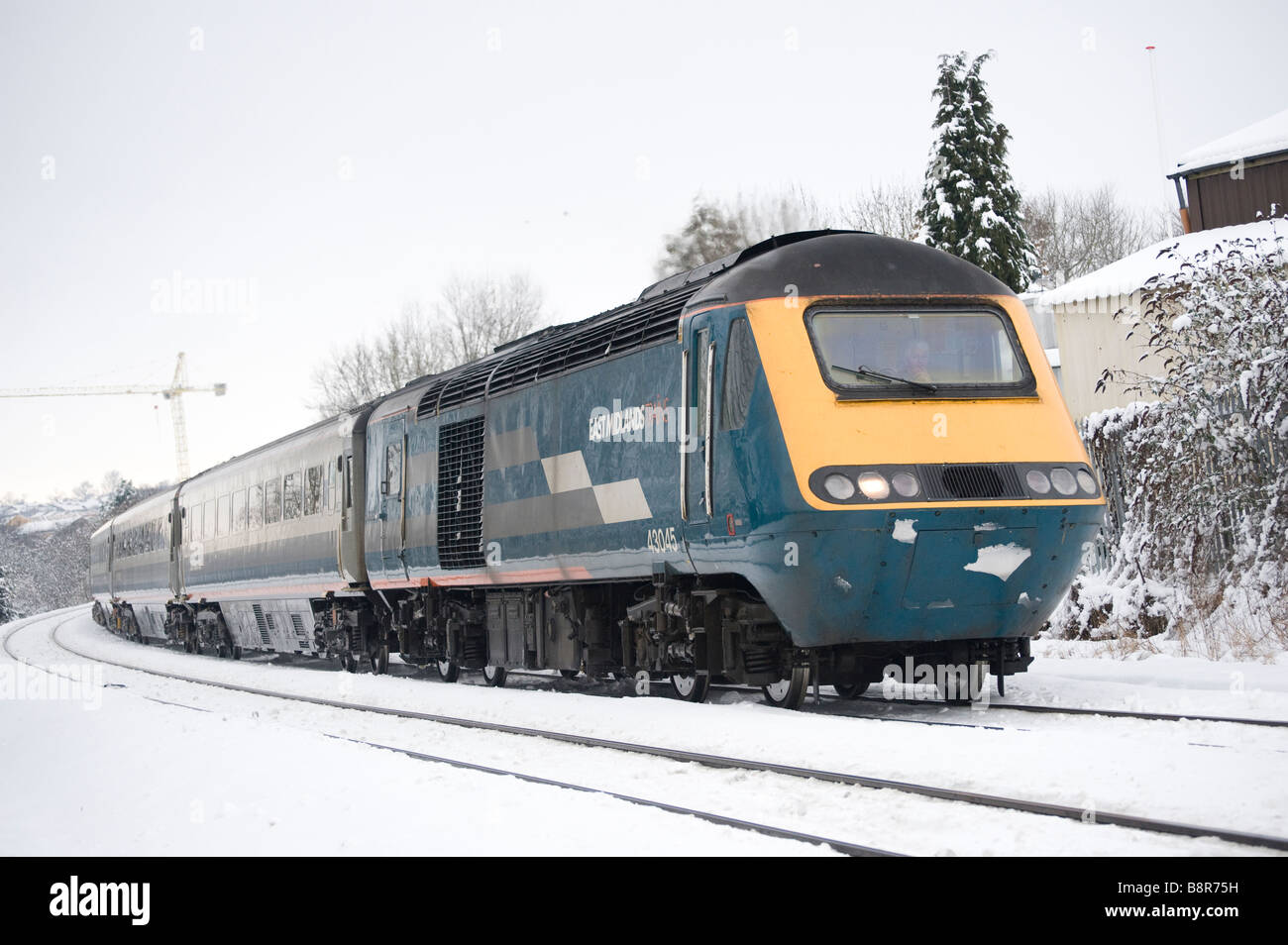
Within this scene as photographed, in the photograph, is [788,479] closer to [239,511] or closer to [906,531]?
[906,531]

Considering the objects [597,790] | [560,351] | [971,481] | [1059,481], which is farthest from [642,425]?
[597,790]

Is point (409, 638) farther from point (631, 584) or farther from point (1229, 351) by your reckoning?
point (1229, 351)

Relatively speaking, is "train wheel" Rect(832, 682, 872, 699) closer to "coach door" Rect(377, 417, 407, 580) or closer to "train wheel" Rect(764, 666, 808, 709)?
"train wheel" Rect(764, 666, 808, 709)

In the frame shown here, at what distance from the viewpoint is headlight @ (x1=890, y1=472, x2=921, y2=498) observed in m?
9.03

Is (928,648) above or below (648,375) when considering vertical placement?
below

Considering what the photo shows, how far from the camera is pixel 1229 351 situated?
1362 cm

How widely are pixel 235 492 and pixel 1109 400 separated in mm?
17743

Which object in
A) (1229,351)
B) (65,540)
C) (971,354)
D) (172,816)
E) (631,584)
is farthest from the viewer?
(65,540)

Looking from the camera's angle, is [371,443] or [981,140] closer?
[371,443]

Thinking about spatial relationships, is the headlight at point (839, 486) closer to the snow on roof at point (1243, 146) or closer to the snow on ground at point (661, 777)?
the snow on ground at point (661, 777)

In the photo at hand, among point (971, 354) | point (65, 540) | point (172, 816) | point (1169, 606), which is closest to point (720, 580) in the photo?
point (971, 354)

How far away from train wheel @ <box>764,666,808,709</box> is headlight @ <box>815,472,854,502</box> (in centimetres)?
173

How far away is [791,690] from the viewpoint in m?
10.3

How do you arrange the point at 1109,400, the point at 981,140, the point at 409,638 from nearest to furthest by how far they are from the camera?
the point at 409,638 < the point at 1109,400 < the point at 981,140
